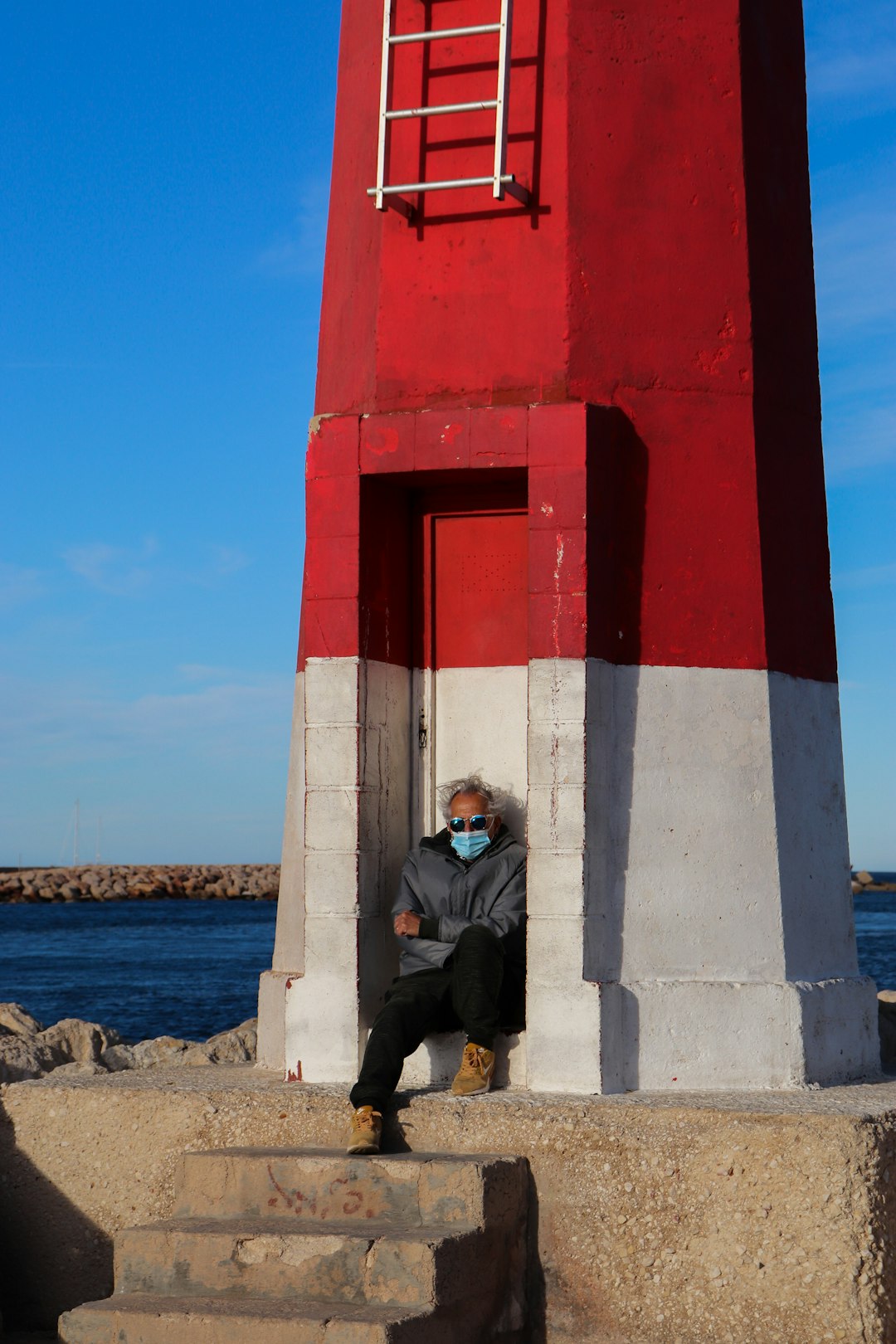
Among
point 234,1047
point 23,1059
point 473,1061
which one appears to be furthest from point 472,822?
point 23,1059

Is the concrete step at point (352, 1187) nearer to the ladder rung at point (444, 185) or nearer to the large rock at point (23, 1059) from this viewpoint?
the large rock at point (23, 1059)

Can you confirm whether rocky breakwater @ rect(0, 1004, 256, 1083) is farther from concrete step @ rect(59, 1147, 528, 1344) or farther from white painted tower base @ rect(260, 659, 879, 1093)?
concrete step @ rect(59, 1147, 528, 1344)

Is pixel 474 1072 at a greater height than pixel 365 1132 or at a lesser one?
greater

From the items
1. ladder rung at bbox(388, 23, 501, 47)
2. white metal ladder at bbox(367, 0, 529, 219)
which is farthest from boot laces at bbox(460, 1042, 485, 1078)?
ladder rung at bbox(388, 23, 501, 47)

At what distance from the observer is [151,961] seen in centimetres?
4709

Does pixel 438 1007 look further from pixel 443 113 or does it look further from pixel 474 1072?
pixel 443 113

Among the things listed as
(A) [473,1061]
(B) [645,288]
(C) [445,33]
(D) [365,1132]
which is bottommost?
(D) [365,1132]

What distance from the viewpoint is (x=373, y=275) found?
7.68 metres

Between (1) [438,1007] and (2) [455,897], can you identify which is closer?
(1) [438,1007]

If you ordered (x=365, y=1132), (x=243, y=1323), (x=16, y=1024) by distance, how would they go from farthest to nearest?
(x=16, y=1024) < (x=365, y=1132) < (x=243, y=1323)

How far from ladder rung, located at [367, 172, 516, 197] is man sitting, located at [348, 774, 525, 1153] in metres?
2.62

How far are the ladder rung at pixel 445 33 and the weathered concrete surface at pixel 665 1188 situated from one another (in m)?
4.57

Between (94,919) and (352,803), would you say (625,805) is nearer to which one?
(352,803)

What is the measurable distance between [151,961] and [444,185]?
138 ft
